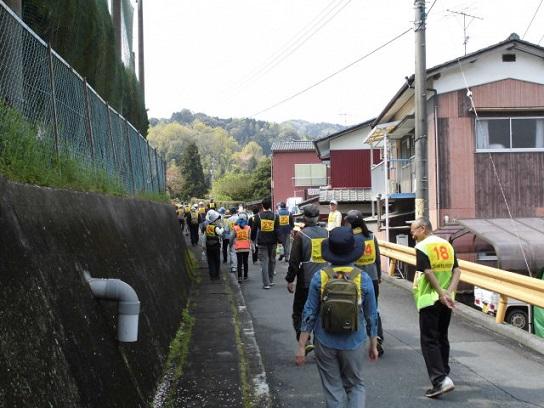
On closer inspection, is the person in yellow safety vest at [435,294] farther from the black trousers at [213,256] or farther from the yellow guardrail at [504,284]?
the black trousers at [213,256]

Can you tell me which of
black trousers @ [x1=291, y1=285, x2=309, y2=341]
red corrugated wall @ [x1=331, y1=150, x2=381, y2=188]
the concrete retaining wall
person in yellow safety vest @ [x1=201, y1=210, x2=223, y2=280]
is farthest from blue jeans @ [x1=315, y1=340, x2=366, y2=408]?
red corrugated wall @ [x1=331, y1=150, x2=381, y2=188]

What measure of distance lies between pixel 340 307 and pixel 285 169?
4751 centimetres

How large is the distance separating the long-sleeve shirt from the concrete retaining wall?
1414mm

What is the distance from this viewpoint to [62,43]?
8.77m

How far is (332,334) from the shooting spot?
4156 millimetres

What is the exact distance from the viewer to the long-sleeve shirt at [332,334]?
13.7ft

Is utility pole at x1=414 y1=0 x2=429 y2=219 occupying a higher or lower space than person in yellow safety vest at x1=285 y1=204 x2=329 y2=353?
higher

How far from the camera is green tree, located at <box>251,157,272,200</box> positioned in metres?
67.2

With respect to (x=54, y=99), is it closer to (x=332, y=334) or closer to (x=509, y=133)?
(x=332, y=334)

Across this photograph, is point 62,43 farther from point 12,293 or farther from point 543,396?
point 543,396

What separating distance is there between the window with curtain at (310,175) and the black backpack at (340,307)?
44850mm

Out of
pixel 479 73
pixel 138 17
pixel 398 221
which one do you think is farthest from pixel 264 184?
pixel 479 73

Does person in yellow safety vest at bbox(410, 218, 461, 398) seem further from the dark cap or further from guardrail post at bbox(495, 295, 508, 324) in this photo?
guardrail post at bbox(495, 295, 508, 324)

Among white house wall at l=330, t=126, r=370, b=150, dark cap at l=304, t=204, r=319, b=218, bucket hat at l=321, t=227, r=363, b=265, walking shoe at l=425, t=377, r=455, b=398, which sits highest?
white house wall at l=330, t=126, r=370, b=150
